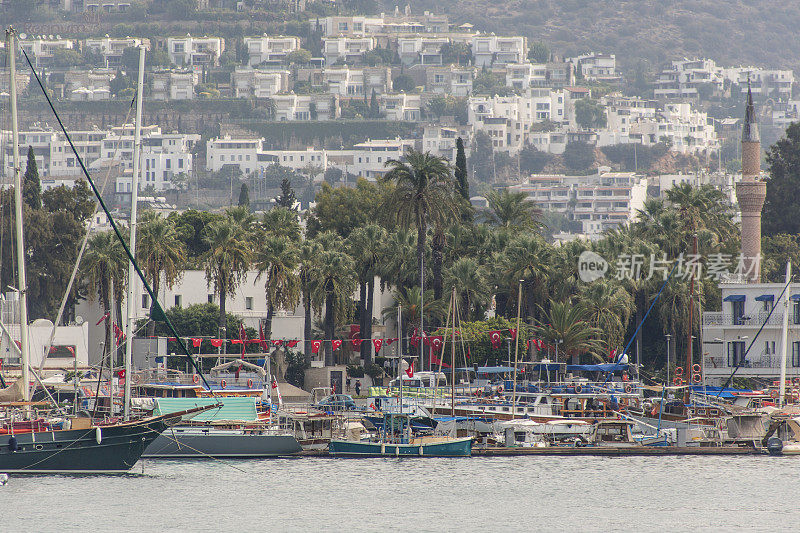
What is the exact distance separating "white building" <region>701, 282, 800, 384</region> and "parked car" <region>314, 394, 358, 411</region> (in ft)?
75.3

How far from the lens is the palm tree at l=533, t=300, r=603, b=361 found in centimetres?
8669

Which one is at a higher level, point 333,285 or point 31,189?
point 31,189

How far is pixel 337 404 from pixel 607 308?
2322 cm

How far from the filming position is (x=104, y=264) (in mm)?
91938

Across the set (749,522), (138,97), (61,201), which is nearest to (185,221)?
(61,201)

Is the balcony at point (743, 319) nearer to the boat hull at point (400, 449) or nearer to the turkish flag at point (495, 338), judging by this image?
the turkish flag at point (495, 338)

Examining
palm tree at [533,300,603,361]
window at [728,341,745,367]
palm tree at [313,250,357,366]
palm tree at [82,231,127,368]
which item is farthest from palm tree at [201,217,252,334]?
window at [728,341,745,367]

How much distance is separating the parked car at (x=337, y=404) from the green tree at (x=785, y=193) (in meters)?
60.5

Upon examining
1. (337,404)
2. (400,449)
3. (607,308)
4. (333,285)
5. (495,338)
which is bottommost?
(400,449)

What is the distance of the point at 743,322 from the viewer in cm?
8756

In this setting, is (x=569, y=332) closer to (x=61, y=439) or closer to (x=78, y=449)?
(x=78, y=449)

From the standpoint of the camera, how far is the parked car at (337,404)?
72250mm

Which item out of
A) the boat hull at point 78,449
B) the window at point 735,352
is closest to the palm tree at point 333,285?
the window at point 735,352

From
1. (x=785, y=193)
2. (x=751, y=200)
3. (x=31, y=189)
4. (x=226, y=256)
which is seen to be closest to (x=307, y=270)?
(x=226, y=256)
